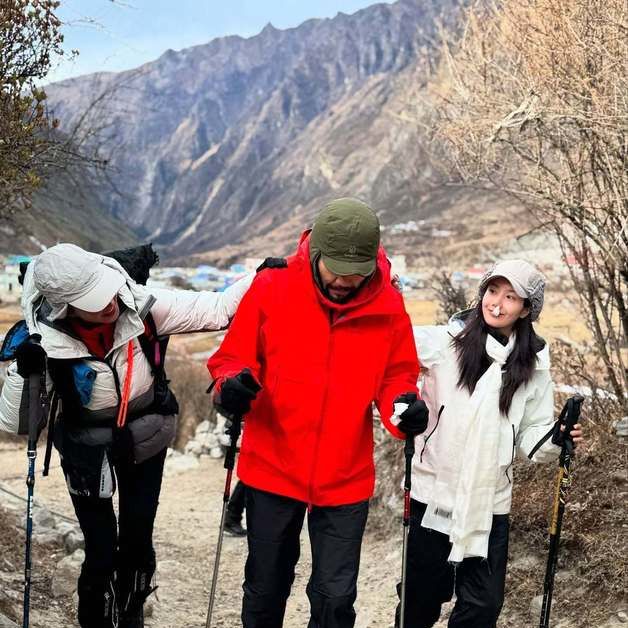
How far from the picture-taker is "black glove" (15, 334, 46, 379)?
11.2 ft

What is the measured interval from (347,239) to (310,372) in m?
0.58

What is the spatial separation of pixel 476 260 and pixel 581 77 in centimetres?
7480

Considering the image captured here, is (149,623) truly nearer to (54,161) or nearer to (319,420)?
(319,420)

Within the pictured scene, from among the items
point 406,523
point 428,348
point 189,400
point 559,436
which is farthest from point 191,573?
point 189,400

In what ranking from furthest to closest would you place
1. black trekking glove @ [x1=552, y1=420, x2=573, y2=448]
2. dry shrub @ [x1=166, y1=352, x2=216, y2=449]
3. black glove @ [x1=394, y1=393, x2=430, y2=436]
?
dry shrub @ [x1=166, y1=352, x2=216, y2=449]
black trekking glove @ [x1=552, y1=420, x2=573, y2=448]
black glove @ [x1=394, y1=393, x2=430, y2=436]

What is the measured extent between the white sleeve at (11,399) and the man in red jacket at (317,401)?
2.70 feet

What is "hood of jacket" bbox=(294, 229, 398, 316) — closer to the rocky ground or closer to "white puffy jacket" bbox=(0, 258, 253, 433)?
"white puffy jacket" bbox=(0, 258, 253, 433)

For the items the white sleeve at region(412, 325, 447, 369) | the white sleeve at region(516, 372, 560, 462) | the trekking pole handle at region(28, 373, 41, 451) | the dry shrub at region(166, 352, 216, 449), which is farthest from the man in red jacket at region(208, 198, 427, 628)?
the dry shrub at region(166, 352, 216, 449)

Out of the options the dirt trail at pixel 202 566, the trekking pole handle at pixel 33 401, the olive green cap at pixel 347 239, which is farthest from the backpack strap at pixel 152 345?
the dirt trail at pixel 202 566

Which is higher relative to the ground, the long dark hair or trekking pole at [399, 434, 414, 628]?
the long dark hair

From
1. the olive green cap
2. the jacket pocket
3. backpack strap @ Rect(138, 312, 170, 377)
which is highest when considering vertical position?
the olive green cap

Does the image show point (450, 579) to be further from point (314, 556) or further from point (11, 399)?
point (11, 399)

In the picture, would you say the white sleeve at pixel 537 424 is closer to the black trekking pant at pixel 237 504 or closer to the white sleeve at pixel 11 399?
the white sleeve at pixel 11 399

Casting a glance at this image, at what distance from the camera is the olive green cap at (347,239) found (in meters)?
3.28
